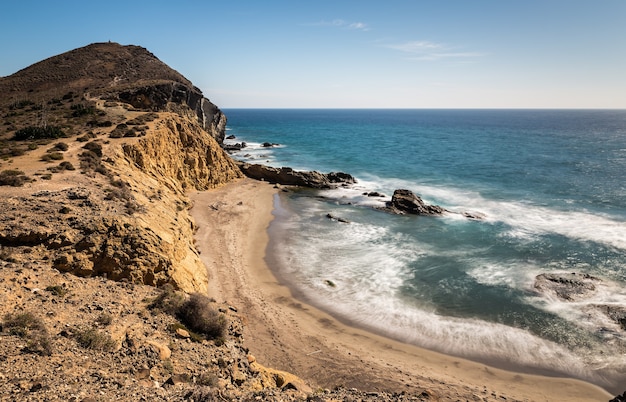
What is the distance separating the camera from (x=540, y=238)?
1280 inches

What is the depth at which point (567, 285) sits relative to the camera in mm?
23797

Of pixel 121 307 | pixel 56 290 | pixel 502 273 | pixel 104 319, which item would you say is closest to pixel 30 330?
pixel 104 319

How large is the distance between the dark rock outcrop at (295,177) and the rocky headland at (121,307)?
2202 cm

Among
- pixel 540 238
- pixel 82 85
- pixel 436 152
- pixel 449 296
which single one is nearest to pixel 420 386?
pixel 449 296

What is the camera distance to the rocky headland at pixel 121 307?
31.5ft

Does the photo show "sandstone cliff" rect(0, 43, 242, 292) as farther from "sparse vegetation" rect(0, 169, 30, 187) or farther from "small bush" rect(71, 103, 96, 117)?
"sparse vegetation" rect(0, 169, 30, 187)

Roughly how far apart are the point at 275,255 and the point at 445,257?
46.1ft

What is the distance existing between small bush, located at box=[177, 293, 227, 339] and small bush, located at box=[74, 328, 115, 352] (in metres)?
3.17

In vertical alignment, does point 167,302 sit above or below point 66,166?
below

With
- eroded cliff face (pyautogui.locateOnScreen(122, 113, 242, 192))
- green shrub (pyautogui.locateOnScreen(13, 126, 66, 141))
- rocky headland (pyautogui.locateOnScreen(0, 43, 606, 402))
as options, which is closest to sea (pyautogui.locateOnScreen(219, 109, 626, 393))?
rocky headland (pyautogui.locateOnScreen(0, 43, 606, 402))

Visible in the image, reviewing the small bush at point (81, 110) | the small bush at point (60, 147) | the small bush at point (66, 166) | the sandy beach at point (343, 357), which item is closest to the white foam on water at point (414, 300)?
the sandy beach at point (343, 357)

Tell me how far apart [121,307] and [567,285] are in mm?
27017

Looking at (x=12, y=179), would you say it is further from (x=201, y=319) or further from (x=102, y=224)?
(x=201, y=319)

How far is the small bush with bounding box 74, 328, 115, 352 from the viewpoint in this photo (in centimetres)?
1040
